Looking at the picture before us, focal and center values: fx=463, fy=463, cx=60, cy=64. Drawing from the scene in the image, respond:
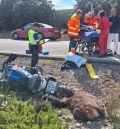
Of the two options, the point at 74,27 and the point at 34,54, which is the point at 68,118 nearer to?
the point at 34,54

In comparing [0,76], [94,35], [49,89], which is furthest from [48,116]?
[94,35]

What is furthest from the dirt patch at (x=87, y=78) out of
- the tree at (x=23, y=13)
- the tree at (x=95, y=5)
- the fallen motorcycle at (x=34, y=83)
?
the tree at (x=23, y=13)

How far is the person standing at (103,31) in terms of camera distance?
15.7 m

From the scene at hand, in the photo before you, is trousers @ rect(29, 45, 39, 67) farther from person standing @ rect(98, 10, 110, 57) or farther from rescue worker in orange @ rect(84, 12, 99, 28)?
rescue worker in orange @ rect(84, 12, 99, 28)

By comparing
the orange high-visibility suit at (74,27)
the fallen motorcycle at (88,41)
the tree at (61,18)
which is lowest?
the tree at (61,18)

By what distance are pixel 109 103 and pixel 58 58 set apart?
5.46 metres

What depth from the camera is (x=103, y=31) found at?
51.9 feet

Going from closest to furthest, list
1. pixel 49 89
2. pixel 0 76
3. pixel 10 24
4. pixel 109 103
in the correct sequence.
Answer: pixel 109 103, pixel 49 89, pixel 0 76, pixel 10 24

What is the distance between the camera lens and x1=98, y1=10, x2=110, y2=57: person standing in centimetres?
1573

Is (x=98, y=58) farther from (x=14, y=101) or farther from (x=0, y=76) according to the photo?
(x=14, y=101)

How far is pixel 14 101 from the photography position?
37.7ft

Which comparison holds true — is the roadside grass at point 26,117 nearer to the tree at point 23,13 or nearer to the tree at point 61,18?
the tree at point 61,18

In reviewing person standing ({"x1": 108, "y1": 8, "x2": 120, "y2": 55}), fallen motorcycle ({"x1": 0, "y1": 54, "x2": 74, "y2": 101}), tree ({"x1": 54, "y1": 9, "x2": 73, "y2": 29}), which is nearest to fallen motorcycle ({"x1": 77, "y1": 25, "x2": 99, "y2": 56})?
person standing ({"x1": 108, "y1": 8, "x2": 120, "y2": 55})

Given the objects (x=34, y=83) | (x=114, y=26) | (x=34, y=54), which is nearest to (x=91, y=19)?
(x=114, y=26)
